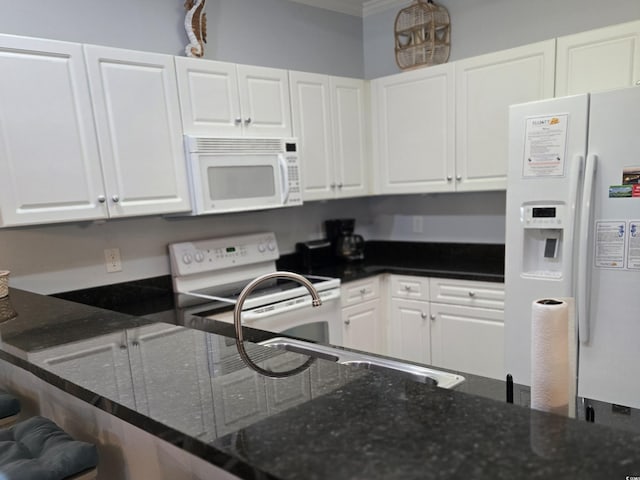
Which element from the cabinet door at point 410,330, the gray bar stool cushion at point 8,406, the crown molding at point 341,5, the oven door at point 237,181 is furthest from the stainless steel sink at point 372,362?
the crown molding at point 341,5

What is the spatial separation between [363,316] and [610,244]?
1512 millimetres

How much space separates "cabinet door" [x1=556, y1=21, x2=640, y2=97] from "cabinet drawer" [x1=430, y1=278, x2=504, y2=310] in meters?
1.14

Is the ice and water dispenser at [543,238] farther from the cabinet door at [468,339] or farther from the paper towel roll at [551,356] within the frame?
the paper towel roll at [551,356]

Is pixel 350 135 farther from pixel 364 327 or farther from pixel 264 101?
pixel 364 327

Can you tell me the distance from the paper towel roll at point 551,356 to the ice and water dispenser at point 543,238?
156 cm

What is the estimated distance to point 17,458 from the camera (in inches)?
44.9

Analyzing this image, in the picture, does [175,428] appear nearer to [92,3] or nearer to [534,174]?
[534,174]

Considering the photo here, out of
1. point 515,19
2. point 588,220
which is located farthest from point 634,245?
point 515,19

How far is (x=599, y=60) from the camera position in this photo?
2346 mm

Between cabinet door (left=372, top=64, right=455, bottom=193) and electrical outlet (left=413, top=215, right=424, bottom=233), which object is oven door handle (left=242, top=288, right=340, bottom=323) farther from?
electrical outlet (left=413, top=215, right=424, bottom=233)

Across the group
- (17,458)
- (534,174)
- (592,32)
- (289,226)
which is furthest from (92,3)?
(592,32)

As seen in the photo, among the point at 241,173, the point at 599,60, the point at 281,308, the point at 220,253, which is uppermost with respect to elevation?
the point at 599,60

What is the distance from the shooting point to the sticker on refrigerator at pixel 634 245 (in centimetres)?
191

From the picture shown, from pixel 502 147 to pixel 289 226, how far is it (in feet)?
4.89
